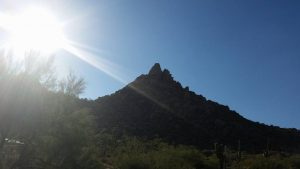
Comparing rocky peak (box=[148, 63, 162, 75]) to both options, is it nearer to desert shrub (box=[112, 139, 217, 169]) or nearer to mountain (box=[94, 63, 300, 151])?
mountain (box=[94, 63, 300, 151])

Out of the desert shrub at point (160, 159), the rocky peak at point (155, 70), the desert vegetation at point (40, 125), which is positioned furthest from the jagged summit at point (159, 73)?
the desert vegetation at point (40, 125)

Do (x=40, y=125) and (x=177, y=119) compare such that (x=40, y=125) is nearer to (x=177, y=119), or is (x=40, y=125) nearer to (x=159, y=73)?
(x=177, y=119)

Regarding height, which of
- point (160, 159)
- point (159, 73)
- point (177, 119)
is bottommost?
point (160, 159)

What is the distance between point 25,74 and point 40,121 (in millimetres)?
2550

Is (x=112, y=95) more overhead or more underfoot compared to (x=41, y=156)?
more overhead

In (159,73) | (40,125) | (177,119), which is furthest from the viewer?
(159,73)

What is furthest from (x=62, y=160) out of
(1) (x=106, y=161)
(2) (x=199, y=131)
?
(2) (x=199, y=131)

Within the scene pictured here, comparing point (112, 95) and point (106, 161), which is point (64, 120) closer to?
point (106, 161)

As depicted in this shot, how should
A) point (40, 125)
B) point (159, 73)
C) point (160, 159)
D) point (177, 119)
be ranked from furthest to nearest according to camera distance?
point (159, 73), point (177, 119), point (160, 159), point (40, 125)

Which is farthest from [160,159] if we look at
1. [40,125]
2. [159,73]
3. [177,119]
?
[159,73]

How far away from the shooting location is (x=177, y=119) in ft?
219

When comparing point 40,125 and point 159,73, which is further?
point 159,73

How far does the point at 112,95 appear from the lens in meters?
74.8

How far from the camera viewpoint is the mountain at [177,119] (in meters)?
63.1
